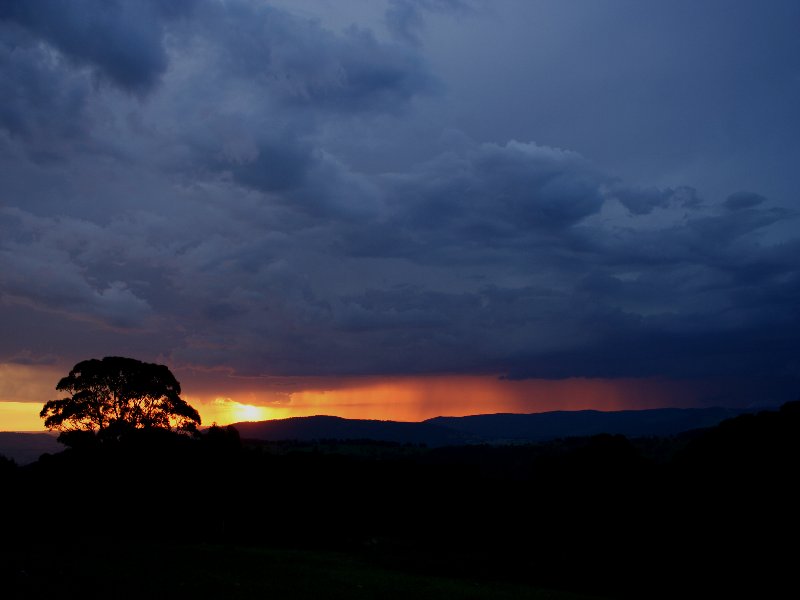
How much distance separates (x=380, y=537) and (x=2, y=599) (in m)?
36.6

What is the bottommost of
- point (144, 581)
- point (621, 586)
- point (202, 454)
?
point (621, 586)

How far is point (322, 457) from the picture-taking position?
70625 millimetres

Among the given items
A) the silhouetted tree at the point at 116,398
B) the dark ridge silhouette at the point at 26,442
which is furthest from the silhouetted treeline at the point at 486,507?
the dark ridge silhouette at the point at 26,442

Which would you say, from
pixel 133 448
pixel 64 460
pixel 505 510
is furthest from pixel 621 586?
pixel 64 460

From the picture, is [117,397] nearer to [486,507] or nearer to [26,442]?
[486,507]

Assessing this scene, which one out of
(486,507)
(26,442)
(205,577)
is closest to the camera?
(205,577)

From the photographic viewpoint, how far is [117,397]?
63.2 metres

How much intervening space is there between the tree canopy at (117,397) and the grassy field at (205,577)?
1110 inches

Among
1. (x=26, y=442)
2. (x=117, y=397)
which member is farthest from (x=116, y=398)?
(x=26, y=442)

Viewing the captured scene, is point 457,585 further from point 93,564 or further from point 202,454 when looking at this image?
point 202,454

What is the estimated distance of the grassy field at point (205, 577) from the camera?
23.1 m

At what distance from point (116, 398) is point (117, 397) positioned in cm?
17

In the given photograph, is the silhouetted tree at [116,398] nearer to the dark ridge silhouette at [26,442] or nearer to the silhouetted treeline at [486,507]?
the silhouetted treeline at [486,507]

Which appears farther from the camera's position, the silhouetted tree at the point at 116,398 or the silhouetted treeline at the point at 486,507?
the silhouetted tree at the point at 116,398
